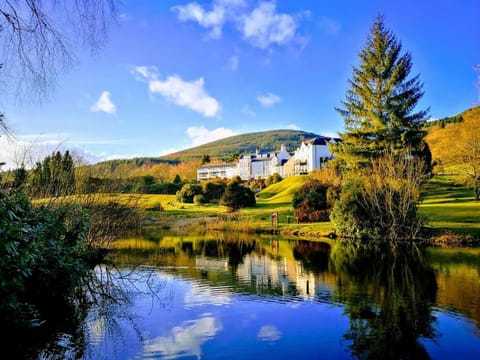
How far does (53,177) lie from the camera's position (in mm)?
14688

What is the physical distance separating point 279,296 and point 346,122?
1184 inches

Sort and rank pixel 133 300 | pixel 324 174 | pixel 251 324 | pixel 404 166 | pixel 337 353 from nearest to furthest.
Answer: pixel 337 353 → pixel 251 324 → pixel 133 300 → pixel 404 166 → pixel 324 174

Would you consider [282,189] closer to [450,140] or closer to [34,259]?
[450,140]

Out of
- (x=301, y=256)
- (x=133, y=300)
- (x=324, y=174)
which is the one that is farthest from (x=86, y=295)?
(x=324, y=174)

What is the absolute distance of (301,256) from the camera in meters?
20.4

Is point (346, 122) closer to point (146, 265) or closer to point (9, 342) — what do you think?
point (146, 265)

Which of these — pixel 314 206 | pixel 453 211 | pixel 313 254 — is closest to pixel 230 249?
pixel 313 254

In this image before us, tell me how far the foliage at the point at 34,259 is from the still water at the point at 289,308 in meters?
1.18

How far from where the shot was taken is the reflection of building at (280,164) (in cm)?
7725

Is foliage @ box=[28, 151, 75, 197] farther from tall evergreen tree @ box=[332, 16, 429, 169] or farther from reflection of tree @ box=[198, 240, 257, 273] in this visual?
tall evergreen tree @ box=[332, 16, 429, 169]

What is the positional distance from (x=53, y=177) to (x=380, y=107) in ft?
103

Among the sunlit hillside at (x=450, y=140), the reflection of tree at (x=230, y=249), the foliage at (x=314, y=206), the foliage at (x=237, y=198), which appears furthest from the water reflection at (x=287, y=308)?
the foliage at (x=237, y=198)

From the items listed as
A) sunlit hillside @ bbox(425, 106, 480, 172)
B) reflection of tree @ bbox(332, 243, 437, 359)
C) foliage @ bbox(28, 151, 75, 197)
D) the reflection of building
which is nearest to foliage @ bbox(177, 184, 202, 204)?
the reflection of building

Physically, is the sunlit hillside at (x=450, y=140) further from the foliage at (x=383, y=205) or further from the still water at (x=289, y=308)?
the still water at (x=289, y=308)
